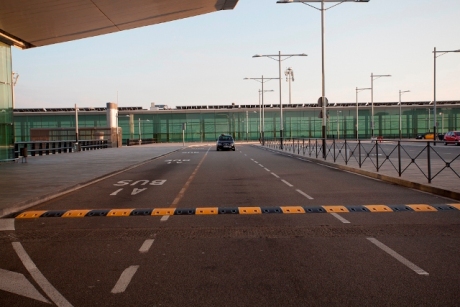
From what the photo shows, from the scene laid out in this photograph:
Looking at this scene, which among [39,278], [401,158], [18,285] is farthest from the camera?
[401,158]

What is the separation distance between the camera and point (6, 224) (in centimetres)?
980

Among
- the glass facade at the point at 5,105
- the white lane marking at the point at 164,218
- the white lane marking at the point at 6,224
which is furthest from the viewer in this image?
the glass facade at the point at 5,105

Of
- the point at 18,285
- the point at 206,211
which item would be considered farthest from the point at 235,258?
the point at 206,211

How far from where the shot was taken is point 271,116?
108 m

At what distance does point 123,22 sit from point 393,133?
87.8 meters

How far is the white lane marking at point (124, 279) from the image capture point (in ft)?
18.2

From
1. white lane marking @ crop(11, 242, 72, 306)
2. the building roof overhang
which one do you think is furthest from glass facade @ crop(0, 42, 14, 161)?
white lane marking @ crop(11, 242, 72, 306)

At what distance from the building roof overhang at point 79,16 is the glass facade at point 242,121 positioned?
2899 inches

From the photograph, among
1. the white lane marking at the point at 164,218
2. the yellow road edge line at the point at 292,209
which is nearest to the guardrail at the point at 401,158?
the yellow road edge line at the point at 292,209

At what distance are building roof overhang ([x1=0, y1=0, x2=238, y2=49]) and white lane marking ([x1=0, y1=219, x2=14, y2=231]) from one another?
41.0 feet

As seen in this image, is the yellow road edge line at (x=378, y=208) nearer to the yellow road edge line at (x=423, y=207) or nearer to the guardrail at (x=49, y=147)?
the yellow road edge line at (x=423, y=207)

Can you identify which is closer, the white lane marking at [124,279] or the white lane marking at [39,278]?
the white lane marking at [39,278]

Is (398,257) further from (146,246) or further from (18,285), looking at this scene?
(18,285)

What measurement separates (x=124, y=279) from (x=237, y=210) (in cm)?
514
